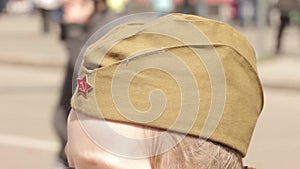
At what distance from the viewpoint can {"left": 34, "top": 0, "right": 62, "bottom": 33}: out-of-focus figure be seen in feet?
73.0

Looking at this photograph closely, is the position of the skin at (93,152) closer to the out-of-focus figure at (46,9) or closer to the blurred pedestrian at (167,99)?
the blurred pedestrian at (167,99)

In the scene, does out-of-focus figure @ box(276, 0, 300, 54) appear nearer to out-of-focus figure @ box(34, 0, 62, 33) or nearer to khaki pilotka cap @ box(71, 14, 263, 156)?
out-of-focus figure @ box(34, 0, 62, 33)

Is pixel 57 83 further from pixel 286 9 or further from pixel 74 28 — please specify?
pixel 74 28

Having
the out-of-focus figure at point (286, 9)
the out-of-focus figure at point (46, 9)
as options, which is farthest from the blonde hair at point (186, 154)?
the out-of-focus figure at point (46, 9)

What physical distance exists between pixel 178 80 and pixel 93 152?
0.58ft

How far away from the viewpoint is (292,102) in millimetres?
11648

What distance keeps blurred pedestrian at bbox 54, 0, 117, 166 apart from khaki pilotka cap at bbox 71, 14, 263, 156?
3173mm

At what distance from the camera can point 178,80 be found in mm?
1234

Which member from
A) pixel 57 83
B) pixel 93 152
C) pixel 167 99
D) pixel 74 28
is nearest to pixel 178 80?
pixel 167 99

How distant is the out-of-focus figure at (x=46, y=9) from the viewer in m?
22.2

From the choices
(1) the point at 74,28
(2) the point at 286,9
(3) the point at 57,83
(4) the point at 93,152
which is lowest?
(2) the point at 286,9

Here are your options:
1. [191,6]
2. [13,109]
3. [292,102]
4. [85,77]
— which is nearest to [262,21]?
[191,6]

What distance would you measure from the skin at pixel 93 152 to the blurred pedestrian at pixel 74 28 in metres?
3.13

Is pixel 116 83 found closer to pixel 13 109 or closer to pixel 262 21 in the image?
pixel 13 109
